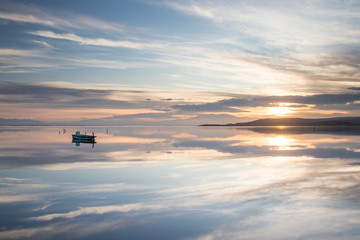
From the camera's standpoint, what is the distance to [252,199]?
1478cm

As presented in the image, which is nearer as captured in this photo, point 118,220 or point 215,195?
point 118,220

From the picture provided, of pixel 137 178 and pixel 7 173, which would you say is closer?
pixel 137 178

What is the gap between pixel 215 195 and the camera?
15.6m

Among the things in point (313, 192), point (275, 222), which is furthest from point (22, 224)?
point (313, 192)

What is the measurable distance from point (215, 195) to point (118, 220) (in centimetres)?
581

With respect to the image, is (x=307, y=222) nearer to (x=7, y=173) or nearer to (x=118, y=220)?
(x=118, y=220)

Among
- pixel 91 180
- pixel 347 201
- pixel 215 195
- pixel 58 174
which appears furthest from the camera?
pixel 58 174

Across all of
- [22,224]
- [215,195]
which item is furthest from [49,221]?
[215,195]

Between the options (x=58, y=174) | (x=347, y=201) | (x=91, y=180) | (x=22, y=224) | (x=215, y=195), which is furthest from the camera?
(x=58, y=174)

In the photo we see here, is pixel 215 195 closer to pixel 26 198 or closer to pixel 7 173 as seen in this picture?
pixel 26 198

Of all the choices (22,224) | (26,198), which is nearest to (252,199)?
(22,224)

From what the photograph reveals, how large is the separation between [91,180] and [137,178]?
3.08m

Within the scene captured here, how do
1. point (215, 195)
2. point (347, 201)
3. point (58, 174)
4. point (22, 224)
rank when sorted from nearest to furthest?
1. point (22, 224)
2. point (347, 201)
3. point (215, 195)
4. point (58, 174)

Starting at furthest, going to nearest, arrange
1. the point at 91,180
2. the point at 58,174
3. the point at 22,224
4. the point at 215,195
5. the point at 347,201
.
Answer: the point at 58,174 < the point at 91,180 < the point at 215,195 < the point at 347,201 < the point at 22,224
